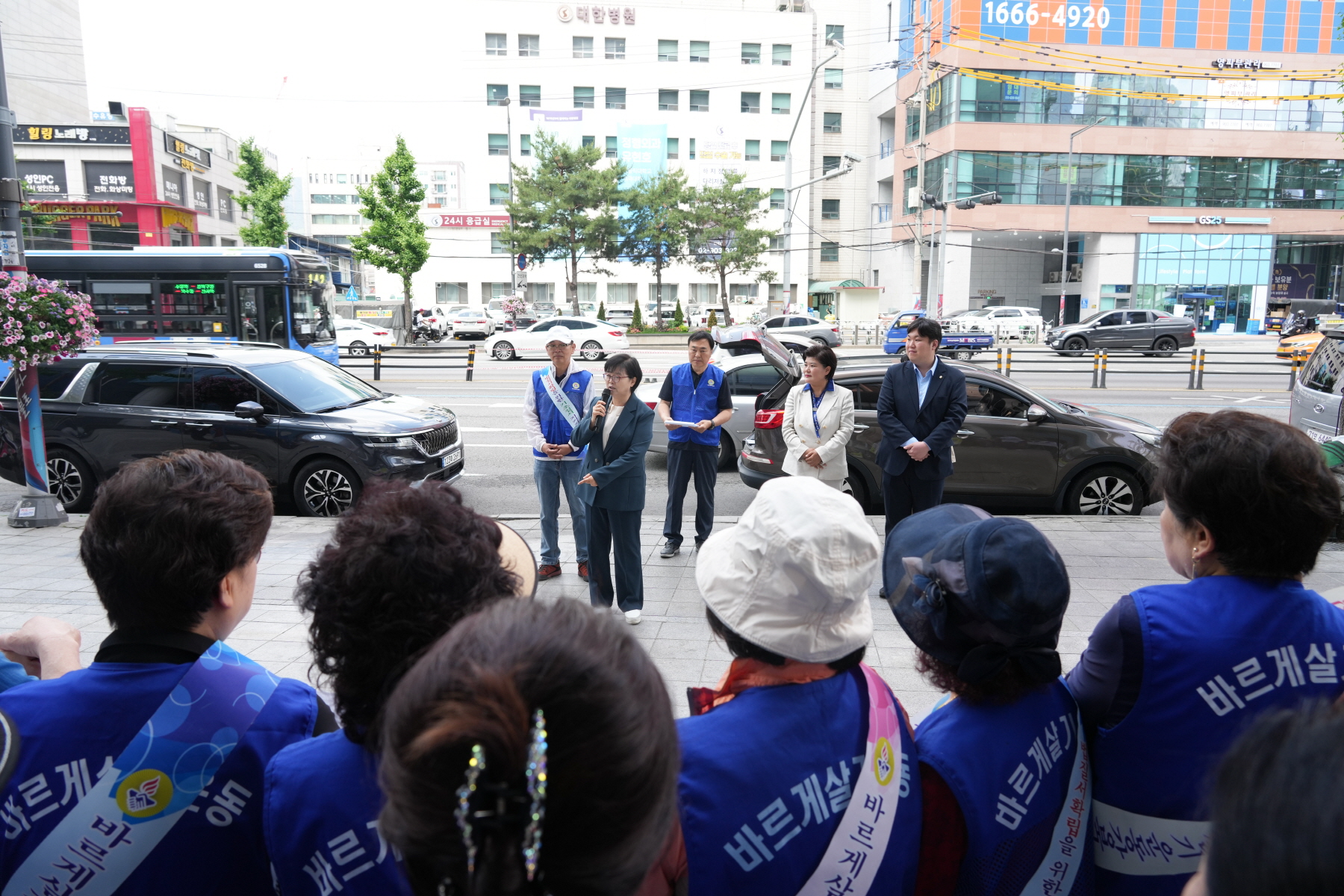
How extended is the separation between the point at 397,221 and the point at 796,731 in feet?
130

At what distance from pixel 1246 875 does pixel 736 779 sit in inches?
31.8

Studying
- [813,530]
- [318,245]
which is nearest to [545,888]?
[813,530]

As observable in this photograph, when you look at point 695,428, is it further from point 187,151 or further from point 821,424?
point 187,151

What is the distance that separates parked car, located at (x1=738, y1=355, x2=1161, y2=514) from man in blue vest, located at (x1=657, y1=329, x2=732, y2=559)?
137 cm

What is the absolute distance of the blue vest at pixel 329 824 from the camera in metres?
1.40

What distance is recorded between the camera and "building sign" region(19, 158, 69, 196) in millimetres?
39344

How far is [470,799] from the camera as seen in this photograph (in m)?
0.84

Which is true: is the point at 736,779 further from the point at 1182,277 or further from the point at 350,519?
the point at 1182,277

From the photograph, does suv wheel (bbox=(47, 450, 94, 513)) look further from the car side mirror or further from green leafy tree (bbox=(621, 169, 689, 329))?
green leafy tree (bbox=(621, 169, 689, 329))

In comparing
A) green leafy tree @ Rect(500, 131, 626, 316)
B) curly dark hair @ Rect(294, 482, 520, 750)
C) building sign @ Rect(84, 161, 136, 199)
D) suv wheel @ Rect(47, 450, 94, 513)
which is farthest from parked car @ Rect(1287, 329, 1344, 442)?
building sign @ Rect(84, 161, 136, 199)

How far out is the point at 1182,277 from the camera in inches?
2023

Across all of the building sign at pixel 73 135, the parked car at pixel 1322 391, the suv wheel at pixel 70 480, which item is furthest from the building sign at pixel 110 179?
the parked car at pixel 1322 391

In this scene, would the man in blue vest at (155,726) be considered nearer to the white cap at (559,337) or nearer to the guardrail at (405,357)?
the white cap at (559,337)

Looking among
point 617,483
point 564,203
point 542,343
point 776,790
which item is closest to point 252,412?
point 617,483
